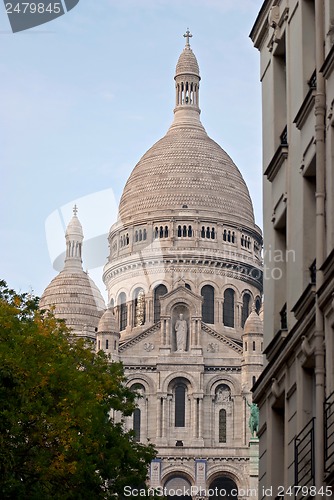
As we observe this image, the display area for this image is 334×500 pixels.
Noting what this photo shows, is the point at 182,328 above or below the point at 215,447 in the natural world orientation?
above

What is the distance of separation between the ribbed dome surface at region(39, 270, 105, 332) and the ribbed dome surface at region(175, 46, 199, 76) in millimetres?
19784

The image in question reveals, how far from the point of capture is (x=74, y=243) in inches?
4882

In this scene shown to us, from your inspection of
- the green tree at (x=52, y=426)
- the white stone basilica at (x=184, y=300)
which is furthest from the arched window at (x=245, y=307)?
the green tree at (x=52, y=426)

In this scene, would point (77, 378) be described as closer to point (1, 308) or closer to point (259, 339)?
point (1, 308)

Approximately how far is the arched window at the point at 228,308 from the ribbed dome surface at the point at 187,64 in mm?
22949

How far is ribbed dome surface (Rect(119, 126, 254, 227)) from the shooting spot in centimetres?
11794

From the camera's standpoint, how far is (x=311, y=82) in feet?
69.4

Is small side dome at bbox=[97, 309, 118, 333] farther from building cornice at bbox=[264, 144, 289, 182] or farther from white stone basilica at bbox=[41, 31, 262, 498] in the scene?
building cornice at bbox=[264, 144, 289, 182]

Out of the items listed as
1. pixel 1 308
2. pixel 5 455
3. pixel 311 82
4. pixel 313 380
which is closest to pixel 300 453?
pixel 313 380

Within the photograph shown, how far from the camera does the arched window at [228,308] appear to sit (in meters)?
111

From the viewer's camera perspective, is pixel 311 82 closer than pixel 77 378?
Yes

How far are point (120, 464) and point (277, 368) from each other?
13197 millimetres

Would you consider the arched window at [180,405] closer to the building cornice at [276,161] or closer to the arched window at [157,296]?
the arched window at [157,296]

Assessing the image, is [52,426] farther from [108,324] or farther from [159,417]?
[108,324]
